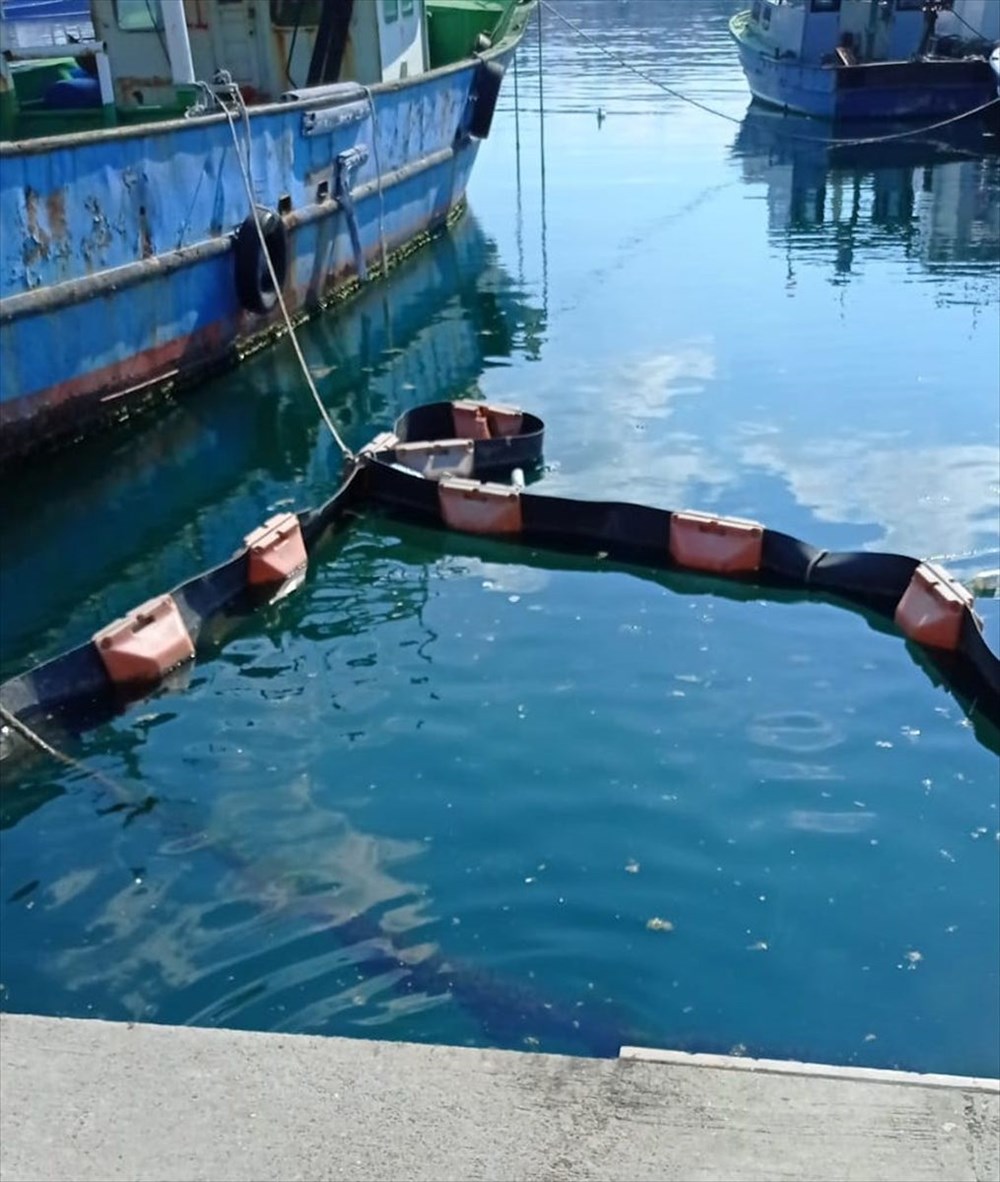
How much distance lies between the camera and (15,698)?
19.0 ft

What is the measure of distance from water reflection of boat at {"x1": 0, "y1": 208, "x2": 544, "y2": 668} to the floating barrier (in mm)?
728

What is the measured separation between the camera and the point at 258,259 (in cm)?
1071

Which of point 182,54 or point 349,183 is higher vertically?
point 182,54

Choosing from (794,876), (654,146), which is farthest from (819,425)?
(654,146)

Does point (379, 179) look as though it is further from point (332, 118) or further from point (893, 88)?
point (893, 88)

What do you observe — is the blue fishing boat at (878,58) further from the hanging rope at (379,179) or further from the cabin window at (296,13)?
the cabin window at (296,13)

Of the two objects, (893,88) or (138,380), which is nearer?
(138,380)

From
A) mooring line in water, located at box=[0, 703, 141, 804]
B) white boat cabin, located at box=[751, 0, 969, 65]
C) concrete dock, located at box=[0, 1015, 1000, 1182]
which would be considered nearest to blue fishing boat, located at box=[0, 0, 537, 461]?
mooring line in water, located at box=[0, 703, 141, 804]

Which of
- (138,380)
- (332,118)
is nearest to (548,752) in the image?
(138,380)

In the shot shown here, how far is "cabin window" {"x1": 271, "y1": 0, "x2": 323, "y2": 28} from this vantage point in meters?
13.6

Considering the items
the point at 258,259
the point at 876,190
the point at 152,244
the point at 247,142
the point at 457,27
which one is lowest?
the point at 876,190

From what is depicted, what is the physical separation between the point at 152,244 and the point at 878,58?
21833 millimetres

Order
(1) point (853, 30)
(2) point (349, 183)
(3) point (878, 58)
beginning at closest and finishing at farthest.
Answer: (2) point (349, 183) → (3) point (878, 58) → (1) point (853, 30)

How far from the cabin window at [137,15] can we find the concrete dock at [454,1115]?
1160 centimetres
